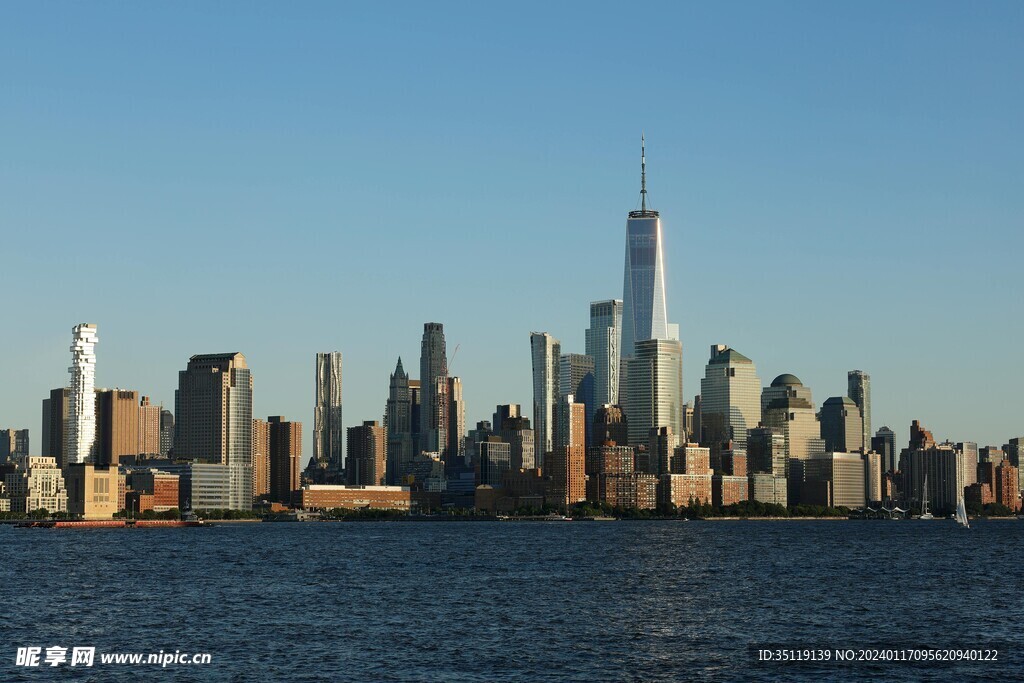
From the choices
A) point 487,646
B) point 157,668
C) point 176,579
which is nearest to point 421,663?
point 487,646

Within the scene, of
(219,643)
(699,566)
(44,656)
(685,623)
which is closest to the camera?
(44,656)

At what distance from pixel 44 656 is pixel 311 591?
40.4 metres

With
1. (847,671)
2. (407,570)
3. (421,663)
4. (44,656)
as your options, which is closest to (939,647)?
(847,671)

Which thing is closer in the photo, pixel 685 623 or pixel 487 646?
pixel 487 646

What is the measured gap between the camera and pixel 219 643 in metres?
83.2

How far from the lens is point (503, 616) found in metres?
97.2

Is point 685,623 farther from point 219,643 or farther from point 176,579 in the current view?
point 176,579

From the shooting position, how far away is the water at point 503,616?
2928 inches

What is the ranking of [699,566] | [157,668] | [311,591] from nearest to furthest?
[157,668] → [311,591] → [699,566]

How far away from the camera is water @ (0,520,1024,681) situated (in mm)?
74375

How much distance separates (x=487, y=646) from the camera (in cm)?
8194

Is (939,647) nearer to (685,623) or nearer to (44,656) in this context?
(685,623)

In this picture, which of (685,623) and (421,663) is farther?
(685,623)

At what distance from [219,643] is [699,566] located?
81.3 meters
